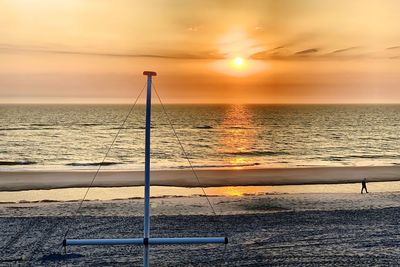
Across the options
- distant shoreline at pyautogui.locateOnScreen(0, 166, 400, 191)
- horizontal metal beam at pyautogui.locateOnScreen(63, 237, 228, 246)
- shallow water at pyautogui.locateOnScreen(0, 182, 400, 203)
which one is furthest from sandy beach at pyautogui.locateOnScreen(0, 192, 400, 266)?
distant shoreline at pyautogui.locateOnScreen(0, 166, 400, 191)

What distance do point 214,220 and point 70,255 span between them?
19.2 feet

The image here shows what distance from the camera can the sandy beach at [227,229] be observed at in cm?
1284

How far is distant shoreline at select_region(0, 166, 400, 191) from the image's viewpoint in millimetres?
26797

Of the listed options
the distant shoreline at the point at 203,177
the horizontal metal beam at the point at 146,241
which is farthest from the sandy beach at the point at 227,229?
the distant shoreline at the point at 203,177

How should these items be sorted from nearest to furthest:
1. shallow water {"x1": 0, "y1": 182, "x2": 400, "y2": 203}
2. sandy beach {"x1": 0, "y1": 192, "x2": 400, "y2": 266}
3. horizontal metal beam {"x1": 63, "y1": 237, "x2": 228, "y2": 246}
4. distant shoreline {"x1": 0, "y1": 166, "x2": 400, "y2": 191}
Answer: horizontal metal beam {"x1": 63, "y1": 237, "x2": 228, "y2": 246} → sandy beach {"x1": 0, "y1": 192, "x2": 400, "y2": 266} → shallow water {"x1": 0, "y1": 182, "x2": 400, "y2": 203} → distant shoreline {"x1": 0, "y1": 166, "x2": 400, "y2": 191}

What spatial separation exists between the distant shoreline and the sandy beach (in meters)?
5.77

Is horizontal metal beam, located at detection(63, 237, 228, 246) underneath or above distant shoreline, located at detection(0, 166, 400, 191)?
above

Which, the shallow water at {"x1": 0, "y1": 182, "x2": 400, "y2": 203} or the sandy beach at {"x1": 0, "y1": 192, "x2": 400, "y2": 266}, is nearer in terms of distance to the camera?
the sandy beach at {"x1": 0, "y1": 192, "x2": 400, "y2": 266}

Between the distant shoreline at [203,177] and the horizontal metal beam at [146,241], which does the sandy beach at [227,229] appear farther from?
the distant shoreline at [203,177]

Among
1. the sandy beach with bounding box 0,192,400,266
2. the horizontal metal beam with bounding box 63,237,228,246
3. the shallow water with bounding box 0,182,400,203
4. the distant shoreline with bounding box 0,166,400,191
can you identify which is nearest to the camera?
the horizontal metal beam with bounding box 63,237,228,246

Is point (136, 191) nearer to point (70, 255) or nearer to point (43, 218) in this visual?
point (43, 218)

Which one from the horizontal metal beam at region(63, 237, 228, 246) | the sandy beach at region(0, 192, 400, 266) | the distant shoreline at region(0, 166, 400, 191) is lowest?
the distant shoreline at region(0, 166, 400, 191)

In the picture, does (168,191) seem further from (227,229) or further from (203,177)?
(227,229)

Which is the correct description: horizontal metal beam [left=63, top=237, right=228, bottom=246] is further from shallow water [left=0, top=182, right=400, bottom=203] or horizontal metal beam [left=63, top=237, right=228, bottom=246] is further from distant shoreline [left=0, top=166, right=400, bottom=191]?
distant shoreline [left=0, top=166, right=400, bottom=191]
